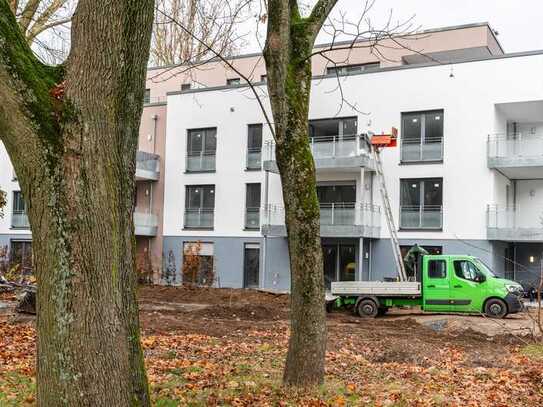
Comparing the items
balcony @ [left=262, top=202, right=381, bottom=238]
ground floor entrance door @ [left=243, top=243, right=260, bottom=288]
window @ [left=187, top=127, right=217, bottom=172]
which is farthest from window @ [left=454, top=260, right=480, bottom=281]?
window @ [left=187, top=127, right=217, bottom=172]

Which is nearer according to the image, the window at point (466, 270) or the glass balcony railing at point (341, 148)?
the window at point (466, 270)

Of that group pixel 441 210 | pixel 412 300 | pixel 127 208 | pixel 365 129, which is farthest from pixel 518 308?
pixel 127 208

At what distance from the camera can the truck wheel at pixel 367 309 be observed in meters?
19.0

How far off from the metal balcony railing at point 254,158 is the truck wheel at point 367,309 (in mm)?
14199

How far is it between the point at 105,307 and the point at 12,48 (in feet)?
5.96

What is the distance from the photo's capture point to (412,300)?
18875 mm

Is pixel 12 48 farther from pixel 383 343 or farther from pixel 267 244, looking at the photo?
pixel 267 244

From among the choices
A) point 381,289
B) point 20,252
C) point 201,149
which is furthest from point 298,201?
point 20,252

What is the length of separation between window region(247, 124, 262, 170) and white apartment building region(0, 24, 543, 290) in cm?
6

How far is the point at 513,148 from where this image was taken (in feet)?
88.8

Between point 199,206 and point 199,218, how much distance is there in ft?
2.27

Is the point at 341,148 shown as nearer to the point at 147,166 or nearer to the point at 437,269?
the point at 437,269

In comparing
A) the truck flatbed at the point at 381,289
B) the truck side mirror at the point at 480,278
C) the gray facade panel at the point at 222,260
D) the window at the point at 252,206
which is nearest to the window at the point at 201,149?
the window at the point at 252,206

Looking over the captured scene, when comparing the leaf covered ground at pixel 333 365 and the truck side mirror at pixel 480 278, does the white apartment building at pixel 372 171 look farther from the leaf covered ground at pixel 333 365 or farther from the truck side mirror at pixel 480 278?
the leaf covered ground at pixel 333 365
